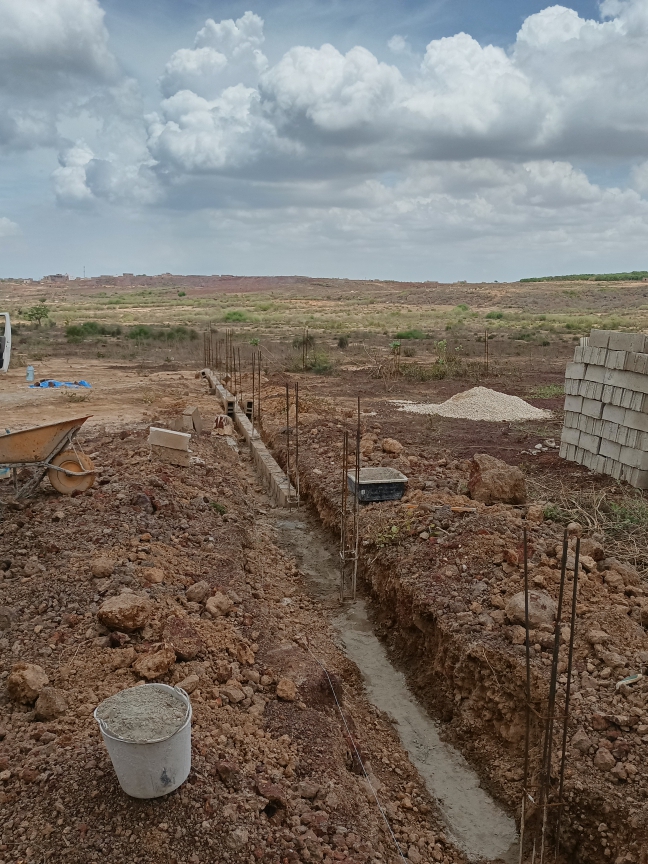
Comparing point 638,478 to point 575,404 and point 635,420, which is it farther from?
point 575,404

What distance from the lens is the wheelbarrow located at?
657cm

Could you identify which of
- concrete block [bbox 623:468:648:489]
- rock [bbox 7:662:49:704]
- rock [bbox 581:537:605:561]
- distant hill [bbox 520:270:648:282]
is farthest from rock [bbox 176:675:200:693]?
distant hill [bbox 520:270:648:282]

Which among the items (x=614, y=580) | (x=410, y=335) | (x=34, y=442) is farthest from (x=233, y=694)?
(x=410, y=335)

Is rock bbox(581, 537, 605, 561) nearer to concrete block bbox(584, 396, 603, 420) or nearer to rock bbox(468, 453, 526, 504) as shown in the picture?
rock bbox(468, 453, 526, 504)

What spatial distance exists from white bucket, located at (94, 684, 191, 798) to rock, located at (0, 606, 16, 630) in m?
1.90

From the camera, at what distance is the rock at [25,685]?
3.86 m

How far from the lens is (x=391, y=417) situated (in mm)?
14375

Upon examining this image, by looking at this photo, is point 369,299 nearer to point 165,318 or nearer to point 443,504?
point 165,318

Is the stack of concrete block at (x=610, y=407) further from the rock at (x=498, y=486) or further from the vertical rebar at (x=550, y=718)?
the vertical rebar at (x=550, y=718)

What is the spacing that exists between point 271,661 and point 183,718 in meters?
1.75

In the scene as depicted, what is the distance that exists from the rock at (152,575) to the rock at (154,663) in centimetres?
118

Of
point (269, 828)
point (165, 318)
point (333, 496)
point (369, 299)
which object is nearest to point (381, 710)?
point (269, 828)

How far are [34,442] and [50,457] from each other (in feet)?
0.98

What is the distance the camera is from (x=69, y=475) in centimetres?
721
